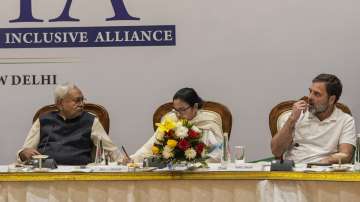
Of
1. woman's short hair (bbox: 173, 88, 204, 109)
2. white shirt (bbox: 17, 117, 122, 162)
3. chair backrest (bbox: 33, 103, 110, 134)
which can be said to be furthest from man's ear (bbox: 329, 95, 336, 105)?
chair backrest (bbox: 33, 103, 110, 134)

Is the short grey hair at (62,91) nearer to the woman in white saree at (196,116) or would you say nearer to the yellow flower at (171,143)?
the woman in white saree at (196,116)

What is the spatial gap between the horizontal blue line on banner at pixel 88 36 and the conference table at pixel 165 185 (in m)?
2.37

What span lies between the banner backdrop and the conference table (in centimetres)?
221

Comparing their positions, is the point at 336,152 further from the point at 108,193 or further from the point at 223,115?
the point at 108,193

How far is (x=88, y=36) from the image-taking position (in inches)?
310

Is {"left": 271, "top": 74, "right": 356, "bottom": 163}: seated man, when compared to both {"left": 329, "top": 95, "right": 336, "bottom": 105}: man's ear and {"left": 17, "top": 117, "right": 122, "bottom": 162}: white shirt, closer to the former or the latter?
{"left": 329, "top": 95, "right": 336, "bottom": 105}: man's ear

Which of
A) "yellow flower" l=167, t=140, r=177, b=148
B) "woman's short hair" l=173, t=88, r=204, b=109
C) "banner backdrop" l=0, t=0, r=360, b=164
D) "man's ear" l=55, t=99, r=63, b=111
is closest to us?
"yellow flower" l=167, t=140, r=177, b=148

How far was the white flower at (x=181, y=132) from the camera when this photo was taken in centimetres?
556

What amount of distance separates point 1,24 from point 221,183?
3.29m

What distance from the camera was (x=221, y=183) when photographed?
5.47 metres

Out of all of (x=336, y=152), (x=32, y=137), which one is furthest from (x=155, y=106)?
(x=336, y=152)

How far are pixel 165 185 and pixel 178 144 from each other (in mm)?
276

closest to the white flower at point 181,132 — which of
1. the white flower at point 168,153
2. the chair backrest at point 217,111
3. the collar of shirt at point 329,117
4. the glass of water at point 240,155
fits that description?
the white flower at point 168,153

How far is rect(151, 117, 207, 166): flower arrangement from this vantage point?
5.55 metres
